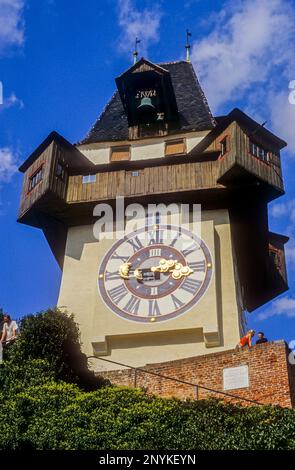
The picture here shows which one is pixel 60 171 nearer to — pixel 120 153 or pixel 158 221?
pixel 120 153

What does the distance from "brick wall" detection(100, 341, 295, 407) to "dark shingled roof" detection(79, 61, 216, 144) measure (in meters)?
9.18

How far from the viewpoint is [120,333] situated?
25016 millimetres

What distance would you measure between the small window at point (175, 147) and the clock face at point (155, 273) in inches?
112

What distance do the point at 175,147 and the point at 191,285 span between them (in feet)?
16.8

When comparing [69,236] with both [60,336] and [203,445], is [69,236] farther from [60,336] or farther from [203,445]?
[203,445]

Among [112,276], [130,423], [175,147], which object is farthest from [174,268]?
[130,423]

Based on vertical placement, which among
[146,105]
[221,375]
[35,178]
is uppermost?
[146,105]

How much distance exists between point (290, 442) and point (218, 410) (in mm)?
2126

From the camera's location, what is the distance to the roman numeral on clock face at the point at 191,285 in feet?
83.9

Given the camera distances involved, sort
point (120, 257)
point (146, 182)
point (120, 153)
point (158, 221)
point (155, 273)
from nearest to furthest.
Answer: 1. point (155, 273)
2. point (120, 257)
3. point (158, 221)
4. point (146, 182)
5. point (120, 153)

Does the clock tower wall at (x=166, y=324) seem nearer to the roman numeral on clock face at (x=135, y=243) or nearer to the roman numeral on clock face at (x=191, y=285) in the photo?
the roman numeral on clock face at (x=191, y=285)

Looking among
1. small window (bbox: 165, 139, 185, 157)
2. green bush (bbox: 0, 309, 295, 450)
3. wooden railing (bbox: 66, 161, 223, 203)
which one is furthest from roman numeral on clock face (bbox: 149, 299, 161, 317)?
small window (bbox: 165, 139, 185, 157)

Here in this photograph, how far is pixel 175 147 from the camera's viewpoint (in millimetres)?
29359

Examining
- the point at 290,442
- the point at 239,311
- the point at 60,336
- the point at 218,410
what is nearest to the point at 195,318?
the point at 239,311
